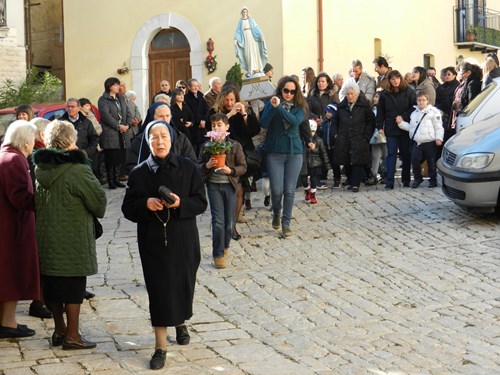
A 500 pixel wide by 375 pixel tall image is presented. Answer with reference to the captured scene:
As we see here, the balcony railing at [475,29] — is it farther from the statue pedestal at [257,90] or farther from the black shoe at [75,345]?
the black shoe at [75,345]

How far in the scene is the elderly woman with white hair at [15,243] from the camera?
334 inches

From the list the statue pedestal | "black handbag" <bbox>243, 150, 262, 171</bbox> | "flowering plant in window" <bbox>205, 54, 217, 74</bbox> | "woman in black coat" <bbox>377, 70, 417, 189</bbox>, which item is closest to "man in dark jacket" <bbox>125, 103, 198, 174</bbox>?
"black handbag" <bbox>243, 150, 262, 171</bbox>

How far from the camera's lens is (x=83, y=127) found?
17016mm

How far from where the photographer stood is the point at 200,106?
57.2 ft

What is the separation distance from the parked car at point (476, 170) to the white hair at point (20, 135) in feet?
21.0

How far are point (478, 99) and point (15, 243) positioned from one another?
29.1 ft

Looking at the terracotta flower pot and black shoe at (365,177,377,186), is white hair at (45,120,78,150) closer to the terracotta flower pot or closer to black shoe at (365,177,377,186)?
the terracotta flower pot

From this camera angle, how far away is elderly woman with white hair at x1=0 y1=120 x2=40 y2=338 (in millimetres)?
8477

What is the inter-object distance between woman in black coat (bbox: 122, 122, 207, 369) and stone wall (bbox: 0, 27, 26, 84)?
21760mm

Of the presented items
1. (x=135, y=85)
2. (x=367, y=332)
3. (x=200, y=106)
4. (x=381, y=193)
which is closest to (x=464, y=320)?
(x=367, y=332)

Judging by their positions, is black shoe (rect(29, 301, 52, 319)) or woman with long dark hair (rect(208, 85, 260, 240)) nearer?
black shoe (rect(29, 301, 52, 319))

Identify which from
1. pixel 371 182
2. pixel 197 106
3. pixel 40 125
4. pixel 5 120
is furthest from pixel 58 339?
pixel 5 120

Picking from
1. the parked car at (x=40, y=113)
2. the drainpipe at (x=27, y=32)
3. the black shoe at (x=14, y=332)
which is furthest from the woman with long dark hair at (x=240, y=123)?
the drainpipe at (x=27, y=32)

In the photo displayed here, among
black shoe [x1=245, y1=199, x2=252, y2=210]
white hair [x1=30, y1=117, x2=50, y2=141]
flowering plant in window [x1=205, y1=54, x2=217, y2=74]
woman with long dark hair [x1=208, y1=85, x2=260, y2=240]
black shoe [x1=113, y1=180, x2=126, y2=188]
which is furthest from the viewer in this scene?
flowering plant in window [x1=205, y1=54, x2=217, y2=74]
